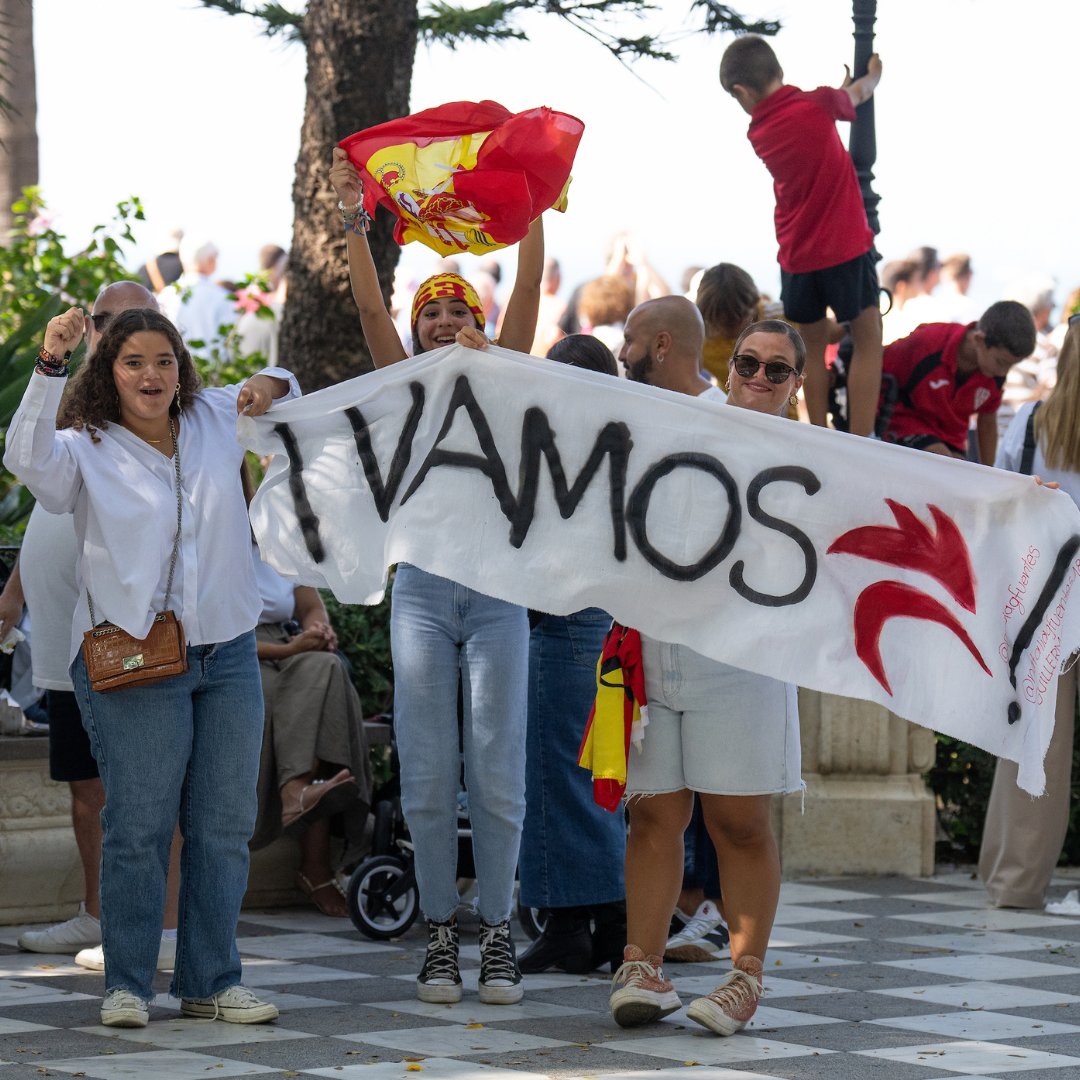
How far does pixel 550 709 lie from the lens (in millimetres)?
6430

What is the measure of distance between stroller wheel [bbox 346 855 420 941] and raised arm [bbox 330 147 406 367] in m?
1.88

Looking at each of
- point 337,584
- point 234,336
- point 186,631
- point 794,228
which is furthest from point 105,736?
point 234,336

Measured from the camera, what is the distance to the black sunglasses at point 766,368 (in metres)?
5.64

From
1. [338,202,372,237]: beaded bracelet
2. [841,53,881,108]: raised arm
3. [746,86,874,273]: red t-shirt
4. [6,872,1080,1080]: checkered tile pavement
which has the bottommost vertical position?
[6,872,1080,1080]: checkered tile pavement

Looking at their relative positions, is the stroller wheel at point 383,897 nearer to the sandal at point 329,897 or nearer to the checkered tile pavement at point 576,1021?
the checkered tile pavement at point 576,1021

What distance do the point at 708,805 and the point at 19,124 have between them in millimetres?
11033

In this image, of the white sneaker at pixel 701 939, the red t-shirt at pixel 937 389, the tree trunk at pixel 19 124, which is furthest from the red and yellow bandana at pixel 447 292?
the tree trunk at pixel 19 124

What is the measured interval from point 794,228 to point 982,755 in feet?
8.15

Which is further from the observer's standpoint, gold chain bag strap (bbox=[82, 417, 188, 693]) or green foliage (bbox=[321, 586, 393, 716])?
green foliage (bbox=[321, 586, 393, 716])

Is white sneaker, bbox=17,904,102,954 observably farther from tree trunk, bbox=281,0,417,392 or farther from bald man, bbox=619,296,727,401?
tree trunk, bbox=281,0,417,392

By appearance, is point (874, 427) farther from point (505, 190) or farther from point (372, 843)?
point (505, 190)

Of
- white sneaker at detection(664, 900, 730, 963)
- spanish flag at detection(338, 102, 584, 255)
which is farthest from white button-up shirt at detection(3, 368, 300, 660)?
white sneaker at detection(664, 900, 730, 963)

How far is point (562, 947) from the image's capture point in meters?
6.32

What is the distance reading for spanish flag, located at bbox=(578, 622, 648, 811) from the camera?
17.5ft
